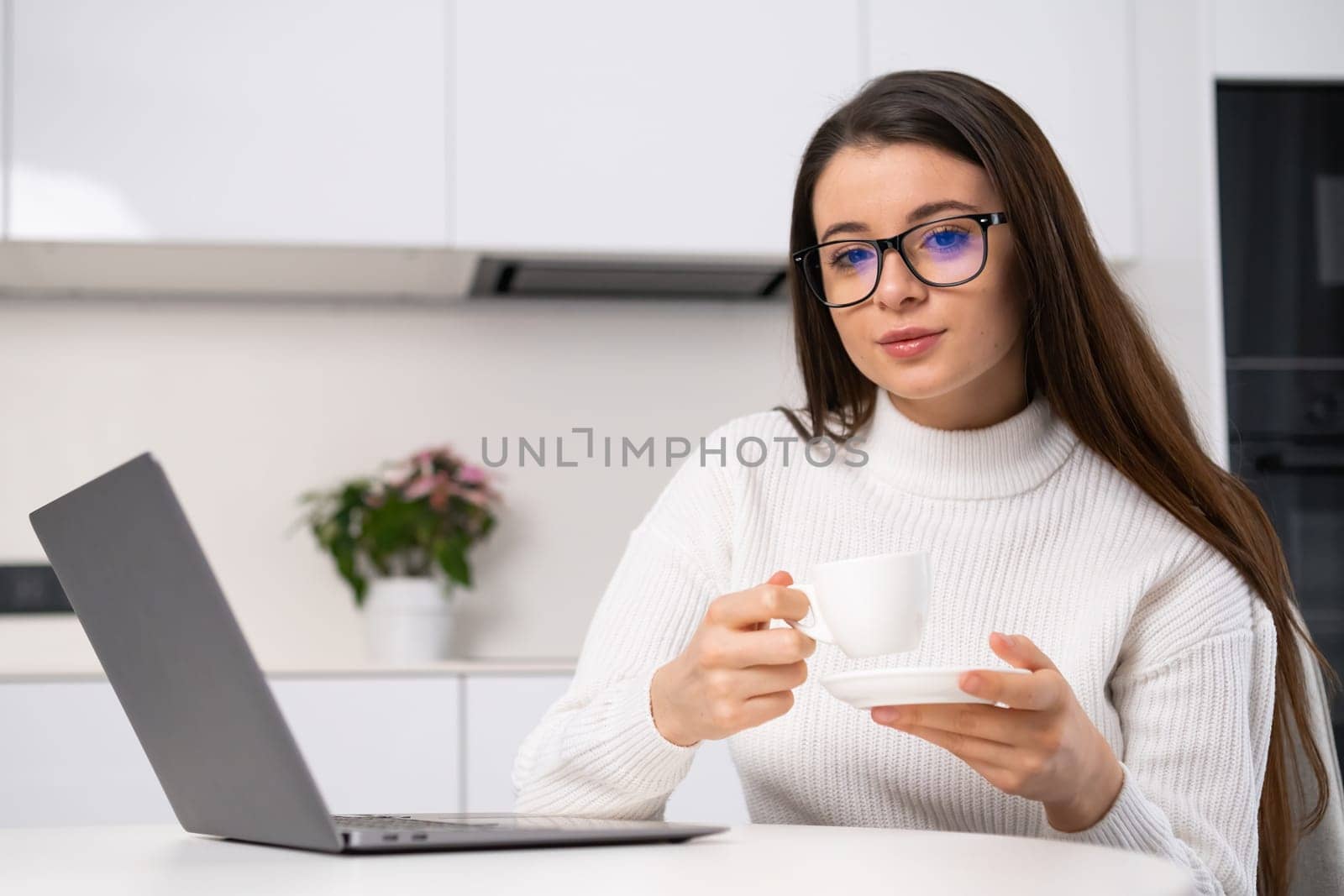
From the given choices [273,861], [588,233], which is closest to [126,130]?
[588,233]

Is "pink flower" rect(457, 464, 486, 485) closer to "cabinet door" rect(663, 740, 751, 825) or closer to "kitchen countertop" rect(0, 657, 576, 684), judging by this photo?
"kitchen countertop" rect(0, 657, 576, 684)

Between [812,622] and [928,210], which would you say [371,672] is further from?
[812,622]

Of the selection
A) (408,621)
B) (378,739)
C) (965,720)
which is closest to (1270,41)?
(408,621)

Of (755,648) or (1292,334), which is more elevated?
(1292,334)

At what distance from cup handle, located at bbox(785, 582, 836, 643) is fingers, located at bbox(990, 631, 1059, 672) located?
0.11 m

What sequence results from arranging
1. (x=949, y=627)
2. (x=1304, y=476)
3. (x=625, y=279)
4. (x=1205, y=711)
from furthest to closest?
1. (x=625, y=279)
2. (x=1304, y=476)
3. (x=949, y=627)
4. (x=1205, y=711)

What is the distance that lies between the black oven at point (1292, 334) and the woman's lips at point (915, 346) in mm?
1384

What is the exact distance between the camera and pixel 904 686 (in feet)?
2.49

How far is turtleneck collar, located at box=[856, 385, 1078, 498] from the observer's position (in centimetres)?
131

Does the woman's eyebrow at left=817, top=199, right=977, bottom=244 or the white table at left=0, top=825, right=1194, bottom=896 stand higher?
the woman's eyebrow at left=817, top=199, right=977, bottom=244

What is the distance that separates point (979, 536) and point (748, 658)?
493 millimetres

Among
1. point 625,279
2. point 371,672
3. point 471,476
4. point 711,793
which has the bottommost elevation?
point 711,793

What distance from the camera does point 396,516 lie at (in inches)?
98.8

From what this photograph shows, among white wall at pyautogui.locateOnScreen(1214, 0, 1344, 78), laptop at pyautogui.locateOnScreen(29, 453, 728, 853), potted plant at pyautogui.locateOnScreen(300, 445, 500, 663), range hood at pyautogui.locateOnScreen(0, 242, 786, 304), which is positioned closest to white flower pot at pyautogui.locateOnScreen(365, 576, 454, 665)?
potted plant at pyautogui.locateOnScreen(300, 445, 500, 663)
